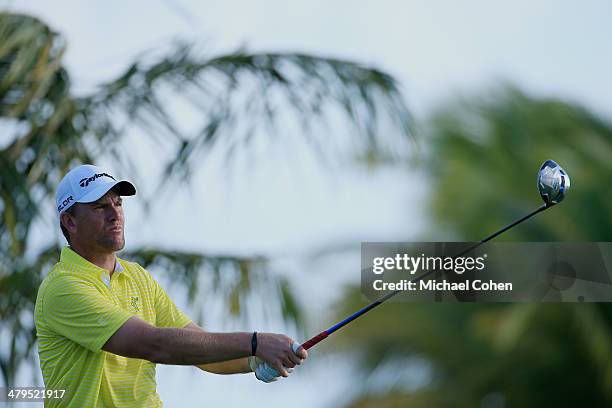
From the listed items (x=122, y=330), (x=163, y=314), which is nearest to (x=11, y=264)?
(x=163, y=314)

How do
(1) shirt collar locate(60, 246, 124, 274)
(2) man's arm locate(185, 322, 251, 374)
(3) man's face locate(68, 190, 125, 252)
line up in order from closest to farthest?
(1) shirt collar locate(60, 246, 124, 274) < (3) man's face locate(68, 190, 125, 252) < (2) man's arm locate(185, 322, 251, 374)

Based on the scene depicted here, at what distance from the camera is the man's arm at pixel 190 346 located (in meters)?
5.77

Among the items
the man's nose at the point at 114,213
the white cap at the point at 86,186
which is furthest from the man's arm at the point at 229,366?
the white cap at the point at 86,186

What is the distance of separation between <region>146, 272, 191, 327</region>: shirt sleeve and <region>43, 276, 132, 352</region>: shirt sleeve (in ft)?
1.58

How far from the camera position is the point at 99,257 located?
6.18m

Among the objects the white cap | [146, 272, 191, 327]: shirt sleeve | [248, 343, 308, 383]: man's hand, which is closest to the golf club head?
[248, 343, 308, 383]: man's hand

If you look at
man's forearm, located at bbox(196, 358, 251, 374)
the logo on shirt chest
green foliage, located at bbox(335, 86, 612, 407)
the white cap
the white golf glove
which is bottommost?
the white golf glove

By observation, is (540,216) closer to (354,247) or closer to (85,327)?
(354,247)

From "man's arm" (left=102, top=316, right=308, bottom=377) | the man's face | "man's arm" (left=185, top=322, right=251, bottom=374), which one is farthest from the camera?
"man's arm" (left=185, top=322, right=251, bottom=374)

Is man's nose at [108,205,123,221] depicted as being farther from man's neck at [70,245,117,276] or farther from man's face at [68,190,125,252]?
man's neck at [70,245,117,276]

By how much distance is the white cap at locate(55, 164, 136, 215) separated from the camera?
620cm

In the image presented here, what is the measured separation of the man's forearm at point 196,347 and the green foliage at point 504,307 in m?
13.2

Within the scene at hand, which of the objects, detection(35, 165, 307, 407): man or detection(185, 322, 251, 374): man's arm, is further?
detection(185, 322, 251, 374): man's arm

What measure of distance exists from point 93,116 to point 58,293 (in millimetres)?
4048
